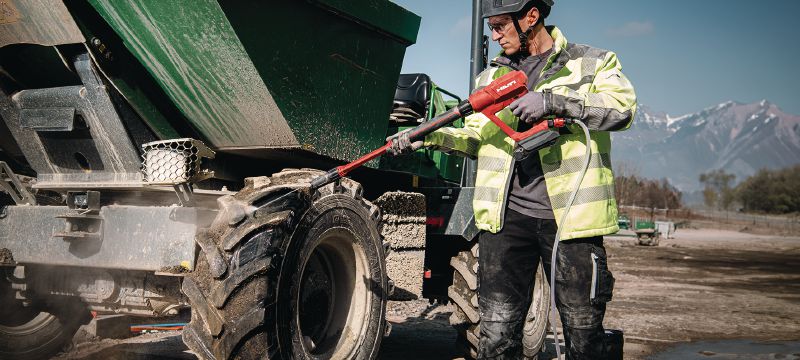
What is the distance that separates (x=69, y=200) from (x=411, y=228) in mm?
2365

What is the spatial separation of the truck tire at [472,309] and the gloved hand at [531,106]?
7.83 ft

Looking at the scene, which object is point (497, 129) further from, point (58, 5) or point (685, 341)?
point (685, 341)

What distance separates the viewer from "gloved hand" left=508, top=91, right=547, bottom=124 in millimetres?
2775

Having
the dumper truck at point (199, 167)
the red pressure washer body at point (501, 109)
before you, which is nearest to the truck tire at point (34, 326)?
the dumper truck at point (199, 167)

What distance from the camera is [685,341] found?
683 cm

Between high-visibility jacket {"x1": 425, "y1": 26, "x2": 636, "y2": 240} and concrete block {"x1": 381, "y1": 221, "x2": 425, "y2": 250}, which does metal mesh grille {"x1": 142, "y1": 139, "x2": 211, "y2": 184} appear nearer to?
high-visibility jacket {"x1": 425, "y1": 26, "x2": 636, "y2": 240}

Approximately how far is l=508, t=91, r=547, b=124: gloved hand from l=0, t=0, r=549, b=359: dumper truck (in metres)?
1.22

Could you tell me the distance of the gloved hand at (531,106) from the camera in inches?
109

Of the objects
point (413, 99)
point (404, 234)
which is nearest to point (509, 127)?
point (404, 234)

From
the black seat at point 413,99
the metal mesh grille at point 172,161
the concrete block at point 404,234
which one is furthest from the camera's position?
the black seat at point 413,99

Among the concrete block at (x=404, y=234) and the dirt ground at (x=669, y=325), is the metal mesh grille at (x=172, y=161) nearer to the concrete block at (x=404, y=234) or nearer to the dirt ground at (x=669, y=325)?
the concrete block at (x=404, y=234)

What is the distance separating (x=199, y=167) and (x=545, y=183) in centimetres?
178

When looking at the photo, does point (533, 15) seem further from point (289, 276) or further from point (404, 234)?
point (404, 234)

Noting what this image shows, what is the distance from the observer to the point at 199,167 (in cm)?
354
